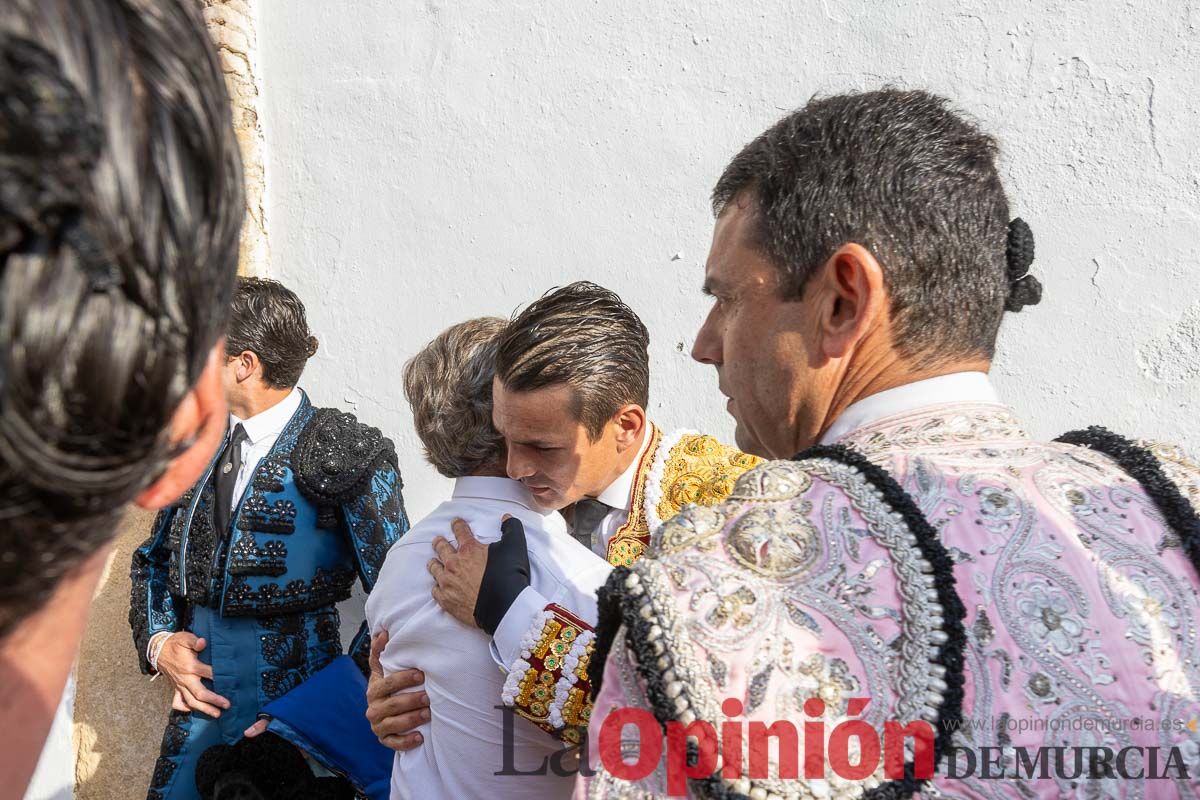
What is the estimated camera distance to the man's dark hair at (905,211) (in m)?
1.29

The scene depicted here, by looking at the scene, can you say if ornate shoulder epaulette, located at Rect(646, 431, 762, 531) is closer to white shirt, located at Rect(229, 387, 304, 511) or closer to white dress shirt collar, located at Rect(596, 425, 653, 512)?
white dress shirt collar, located at Rect(596, 425, 653, 512)

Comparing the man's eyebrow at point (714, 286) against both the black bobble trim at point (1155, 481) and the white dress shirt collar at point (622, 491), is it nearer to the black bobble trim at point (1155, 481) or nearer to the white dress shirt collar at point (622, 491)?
the black bobble trim at point (1155, 481)

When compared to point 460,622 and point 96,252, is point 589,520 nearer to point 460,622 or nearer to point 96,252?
point 460,622

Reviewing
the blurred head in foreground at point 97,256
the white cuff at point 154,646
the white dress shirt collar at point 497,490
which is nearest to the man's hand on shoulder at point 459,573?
the white dress shirt collar at point 497,490

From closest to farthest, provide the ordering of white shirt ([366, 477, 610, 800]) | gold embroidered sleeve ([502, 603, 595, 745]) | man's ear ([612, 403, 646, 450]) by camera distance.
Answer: gold embroidered sleeve ([502, 603, 595, 745]), white shirt ([366, 477, 610, 800]), man's ear ([612, 403, 646, 450])

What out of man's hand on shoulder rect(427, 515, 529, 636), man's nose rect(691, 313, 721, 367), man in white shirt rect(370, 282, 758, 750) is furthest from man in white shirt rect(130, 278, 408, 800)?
man's nose rect(691, 313, 721, 367)

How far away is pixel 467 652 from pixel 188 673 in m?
1.96

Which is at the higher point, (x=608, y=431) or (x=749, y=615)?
(x=608, y=431)

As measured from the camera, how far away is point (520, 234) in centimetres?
350

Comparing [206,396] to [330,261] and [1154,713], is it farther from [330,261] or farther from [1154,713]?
[330,261]

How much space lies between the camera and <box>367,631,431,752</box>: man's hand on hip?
1.98 metres

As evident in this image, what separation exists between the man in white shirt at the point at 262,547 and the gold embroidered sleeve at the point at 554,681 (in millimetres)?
1603

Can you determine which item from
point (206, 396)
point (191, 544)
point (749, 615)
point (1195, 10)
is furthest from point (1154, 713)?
point (191, 544)

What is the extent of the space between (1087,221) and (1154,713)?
6.89 ft
